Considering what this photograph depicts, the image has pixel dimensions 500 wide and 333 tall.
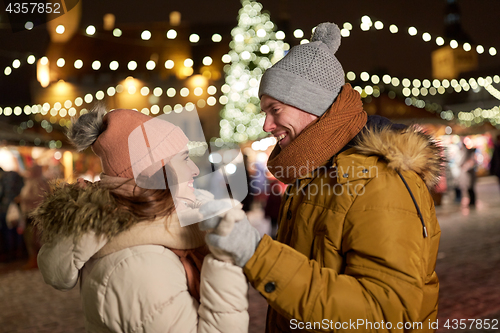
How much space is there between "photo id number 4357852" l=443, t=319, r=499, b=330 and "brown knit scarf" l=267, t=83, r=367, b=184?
334 cm

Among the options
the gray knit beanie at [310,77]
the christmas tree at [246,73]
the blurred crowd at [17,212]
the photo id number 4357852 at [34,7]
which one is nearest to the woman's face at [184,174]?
the gray knit beanie at [310,77]

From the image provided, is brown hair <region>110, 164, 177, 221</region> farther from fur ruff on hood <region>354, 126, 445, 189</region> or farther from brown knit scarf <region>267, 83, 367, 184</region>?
fur ruff on hood <region>354, 126, 445, 189</region>

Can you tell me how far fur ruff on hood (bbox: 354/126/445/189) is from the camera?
4.95ft

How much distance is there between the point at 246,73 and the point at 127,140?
11.8 m

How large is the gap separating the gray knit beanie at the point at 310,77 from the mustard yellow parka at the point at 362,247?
0.30m

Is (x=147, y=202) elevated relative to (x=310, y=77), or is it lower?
lower

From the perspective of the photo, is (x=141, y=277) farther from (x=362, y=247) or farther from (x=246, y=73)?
(x=246, y=73)

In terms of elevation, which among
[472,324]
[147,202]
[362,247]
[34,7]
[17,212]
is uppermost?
[34,7]

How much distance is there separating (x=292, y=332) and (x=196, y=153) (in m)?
0.91

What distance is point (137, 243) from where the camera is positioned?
1.46 meters

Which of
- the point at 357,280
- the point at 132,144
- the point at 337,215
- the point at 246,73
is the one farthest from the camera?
the point at 246,73

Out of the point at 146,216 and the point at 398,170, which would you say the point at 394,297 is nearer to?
the point at 398,170

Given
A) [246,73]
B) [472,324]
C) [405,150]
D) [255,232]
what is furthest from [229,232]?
[246,73]

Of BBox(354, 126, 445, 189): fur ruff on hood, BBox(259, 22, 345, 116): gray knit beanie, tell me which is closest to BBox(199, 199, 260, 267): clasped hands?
BBox(354, 126, 445, 189): fur ruff on hood
